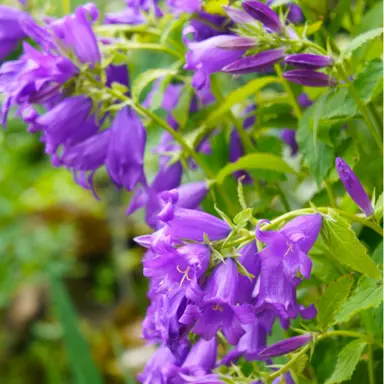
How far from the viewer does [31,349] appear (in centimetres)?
196

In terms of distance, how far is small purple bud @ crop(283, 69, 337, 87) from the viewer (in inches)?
14.6

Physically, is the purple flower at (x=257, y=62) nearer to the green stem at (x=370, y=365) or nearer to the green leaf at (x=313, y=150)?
the green leaf at (x=313, y=150)

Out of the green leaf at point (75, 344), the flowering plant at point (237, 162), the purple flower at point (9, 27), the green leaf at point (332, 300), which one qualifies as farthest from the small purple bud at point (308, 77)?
the green leaf at point (75, 344)

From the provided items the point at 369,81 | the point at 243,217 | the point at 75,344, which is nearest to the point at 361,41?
the point at 369,81

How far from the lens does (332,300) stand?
0.37 m

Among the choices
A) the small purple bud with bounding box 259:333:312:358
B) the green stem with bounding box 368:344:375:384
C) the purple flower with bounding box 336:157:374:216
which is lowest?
the green stem with bounding box 368:344:375:384

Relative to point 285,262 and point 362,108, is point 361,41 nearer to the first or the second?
point 362,108

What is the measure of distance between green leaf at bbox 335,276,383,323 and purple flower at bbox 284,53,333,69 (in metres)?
0.12

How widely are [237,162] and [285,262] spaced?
12cm

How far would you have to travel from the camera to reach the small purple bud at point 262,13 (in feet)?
1.17

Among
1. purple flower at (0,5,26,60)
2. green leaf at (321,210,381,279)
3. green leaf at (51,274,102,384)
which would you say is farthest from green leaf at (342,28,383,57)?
green leaf at (51,274,102,384)

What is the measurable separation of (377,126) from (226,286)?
178 millimetres

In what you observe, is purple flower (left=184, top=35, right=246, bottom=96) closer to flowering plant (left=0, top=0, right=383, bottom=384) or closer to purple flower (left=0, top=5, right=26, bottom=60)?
flowering plant (left=0, top=0, right=383, bottom=384)

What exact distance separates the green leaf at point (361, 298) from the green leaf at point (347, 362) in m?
0.04
